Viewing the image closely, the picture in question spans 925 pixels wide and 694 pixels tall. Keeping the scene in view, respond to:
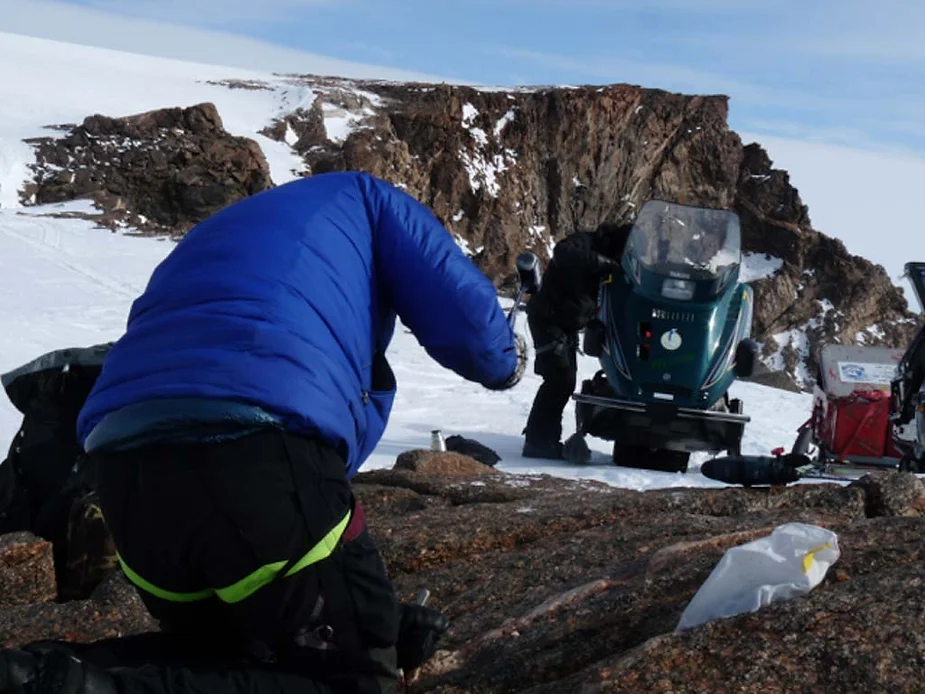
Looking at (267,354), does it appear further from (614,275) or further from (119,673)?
(614,275)

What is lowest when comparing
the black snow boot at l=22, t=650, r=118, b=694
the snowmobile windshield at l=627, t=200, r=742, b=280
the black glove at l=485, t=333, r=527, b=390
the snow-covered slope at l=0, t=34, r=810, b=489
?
the snow-covered slope at l=0, t=34, r=810, b=489

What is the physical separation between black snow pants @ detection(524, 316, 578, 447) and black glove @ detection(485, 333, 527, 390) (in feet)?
18.9

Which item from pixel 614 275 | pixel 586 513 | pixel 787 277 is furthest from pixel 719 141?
pixel 586 513

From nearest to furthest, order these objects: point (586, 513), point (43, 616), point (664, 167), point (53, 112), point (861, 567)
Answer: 1. point (861, 567)
2. point (43, 616)
3. point (586, 513)
4. point (53, 112)
5. point (664, 167)

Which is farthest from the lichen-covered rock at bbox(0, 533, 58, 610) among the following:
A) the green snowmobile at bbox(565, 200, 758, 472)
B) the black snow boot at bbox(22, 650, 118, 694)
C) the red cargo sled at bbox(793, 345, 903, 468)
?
the red cargo sled at bbox(793, 345, 903, 468)

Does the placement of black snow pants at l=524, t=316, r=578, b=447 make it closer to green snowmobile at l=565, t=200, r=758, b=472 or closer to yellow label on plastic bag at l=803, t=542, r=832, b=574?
green snowmobile at l=565, t=200, r=758, b=472

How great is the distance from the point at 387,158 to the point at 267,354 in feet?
142

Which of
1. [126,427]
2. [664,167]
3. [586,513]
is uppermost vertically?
[664,167]

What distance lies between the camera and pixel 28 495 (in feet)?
15.8

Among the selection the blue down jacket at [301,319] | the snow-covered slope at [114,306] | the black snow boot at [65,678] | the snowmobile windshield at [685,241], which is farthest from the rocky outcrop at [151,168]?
the black snow boot at [65,678]

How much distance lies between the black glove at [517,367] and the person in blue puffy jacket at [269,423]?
234 mm

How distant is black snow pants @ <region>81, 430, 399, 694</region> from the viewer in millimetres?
2262

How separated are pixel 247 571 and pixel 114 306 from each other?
14817mm

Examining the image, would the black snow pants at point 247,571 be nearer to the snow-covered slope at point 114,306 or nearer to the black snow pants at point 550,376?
the snow-covered slope at point 114,306
